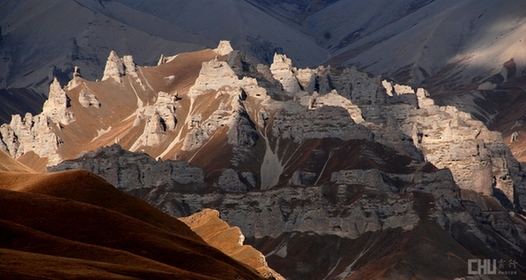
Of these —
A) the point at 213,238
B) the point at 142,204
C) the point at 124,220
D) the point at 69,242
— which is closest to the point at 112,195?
the point at 142,204

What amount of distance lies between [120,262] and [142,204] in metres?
36.5

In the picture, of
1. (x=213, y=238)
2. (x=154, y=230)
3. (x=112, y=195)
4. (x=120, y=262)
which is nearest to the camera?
(x=120, y=262)

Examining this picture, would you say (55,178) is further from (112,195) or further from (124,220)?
(124,220)

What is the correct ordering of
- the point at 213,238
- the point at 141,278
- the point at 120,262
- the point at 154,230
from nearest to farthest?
the point at 141,278 → the point at 120,262 → the point at 154,230 → the point at 213,238

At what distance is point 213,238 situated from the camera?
196750 mm

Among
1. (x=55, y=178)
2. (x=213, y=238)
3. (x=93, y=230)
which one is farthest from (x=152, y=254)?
(x=213, y=238)

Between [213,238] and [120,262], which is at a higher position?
[213,238]

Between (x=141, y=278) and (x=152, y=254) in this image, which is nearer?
(x=141, y=278)

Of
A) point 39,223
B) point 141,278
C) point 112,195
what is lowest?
point 141,278

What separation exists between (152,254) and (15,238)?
45.6 feet

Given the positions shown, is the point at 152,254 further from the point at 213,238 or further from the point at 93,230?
the point at 213,238

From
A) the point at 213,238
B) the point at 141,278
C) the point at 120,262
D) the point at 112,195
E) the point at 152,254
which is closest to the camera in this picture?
the point at 141,278

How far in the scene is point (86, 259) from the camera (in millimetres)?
109250

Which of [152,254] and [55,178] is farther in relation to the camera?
[55,178]
